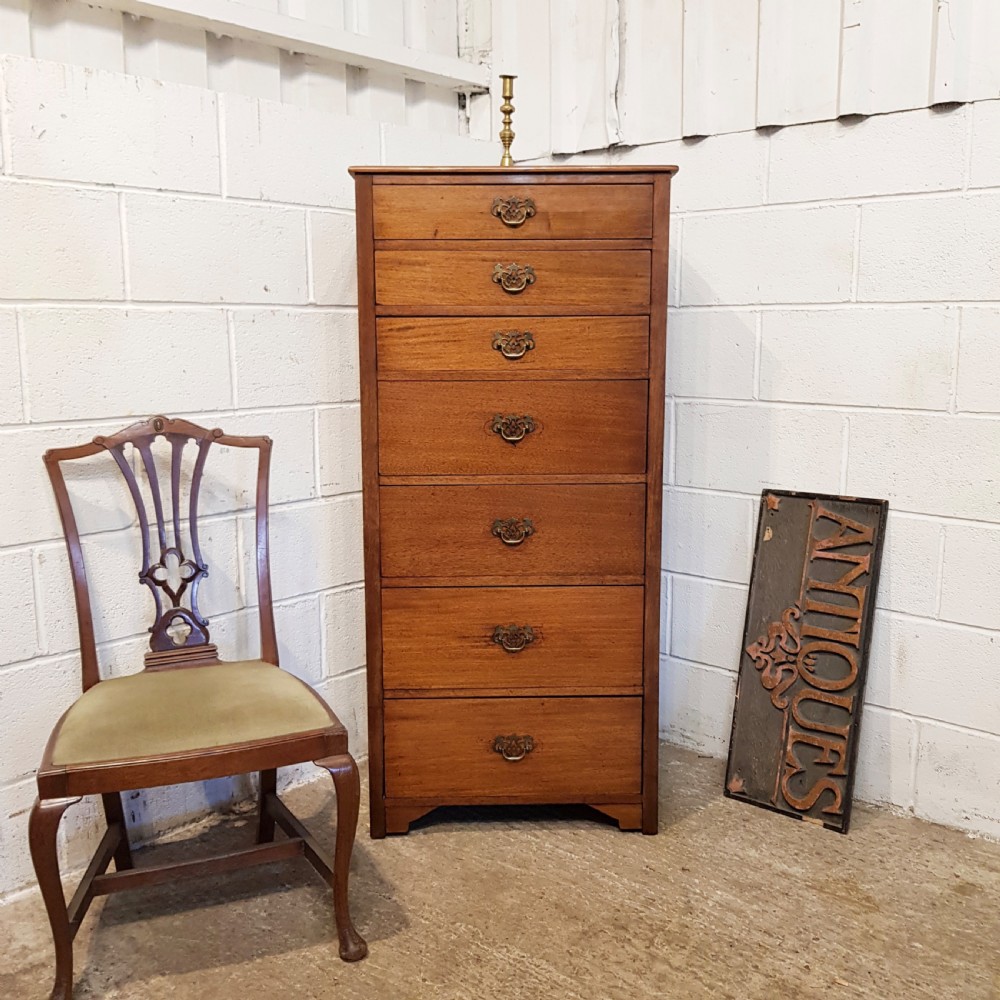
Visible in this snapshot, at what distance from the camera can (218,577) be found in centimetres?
225

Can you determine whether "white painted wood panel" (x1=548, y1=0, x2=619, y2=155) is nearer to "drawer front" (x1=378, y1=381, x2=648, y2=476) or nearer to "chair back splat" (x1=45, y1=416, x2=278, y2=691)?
"drawer front" (x1=378, y1=381, x2=648, y2=476)

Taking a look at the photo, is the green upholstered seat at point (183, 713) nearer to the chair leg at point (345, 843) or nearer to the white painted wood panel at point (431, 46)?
the chair leg at point (345, 843)

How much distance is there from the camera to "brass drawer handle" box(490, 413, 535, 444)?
81.3 inches

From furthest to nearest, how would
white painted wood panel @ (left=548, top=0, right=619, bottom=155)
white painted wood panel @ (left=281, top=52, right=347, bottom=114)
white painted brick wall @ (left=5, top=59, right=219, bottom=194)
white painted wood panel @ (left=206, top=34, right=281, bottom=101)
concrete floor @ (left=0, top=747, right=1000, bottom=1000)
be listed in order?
white painted wood panel @ (left=548, top=0, right=619, bottom=155), white painted wood panel @ (left=281, top=52, right=347, bottom=114), white painted wood panel @ (left=206, top=34, right=281, bottom=101), white painted brick wall @ (left=5, top=59, right=219, bottom=194), concrete floor @ (left=0, top=747, right=1000, bottom=1000)

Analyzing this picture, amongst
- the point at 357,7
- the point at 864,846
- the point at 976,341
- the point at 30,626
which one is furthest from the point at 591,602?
the point at 357,7

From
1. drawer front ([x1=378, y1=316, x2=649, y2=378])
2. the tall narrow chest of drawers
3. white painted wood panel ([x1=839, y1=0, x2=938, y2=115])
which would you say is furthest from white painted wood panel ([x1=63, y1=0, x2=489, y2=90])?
white painted wood panel ([x1=839, y1=0, x2=938, y2=115])

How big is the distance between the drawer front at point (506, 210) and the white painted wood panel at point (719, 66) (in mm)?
524

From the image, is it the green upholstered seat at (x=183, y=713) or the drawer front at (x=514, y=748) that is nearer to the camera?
the green upholstered seat at (x=183, y=713)

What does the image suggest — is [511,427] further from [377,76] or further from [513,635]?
[377,76]

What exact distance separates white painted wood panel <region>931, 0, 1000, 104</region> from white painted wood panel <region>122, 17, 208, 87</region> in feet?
5.14

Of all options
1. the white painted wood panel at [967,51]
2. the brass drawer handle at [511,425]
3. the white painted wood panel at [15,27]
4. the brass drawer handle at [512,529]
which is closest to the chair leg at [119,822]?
the brass drawer handle at [512,529]

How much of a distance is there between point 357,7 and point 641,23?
2.30ft

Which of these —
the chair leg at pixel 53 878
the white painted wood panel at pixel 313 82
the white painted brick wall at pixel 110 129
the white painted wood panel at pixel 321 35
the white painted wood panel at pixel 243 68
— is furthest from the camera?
the white painted wood panel at pixel 313 82

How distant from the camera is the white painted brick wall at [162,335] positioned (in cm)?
192
